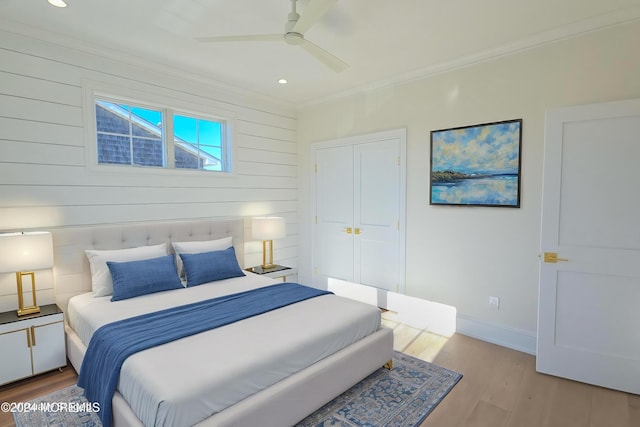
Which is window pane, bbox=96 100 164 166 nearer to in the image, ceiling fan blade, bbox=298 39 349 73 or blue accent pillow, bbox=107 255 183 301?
blue accent pillow, bbox=107 255 183 301

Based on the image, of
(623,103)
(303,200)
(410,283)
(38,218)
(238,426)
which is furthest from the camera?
(303,200)

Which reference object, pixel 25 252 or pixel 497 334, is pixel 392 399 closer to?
pixel 497 334

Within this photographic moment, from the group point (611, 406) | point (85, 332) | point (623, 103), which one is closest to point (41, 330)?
point (85, 332)

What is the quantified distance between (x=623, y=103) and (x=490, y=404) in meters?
2.33

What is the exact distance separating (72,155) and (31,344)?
1.59m

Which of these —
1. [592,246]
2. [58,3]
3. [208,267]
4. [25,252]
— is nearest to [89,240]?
[25,252]

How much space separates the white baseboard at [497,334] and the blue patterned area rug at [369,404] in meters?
0.83

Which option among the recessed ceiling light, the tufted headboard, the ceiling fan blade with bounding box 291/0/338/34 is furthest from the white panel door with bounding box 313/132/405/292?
the recessed ceiling light

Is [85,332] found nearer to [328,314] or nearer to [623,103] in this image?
[328,314]

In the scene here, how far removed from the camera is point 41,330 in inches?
99.9

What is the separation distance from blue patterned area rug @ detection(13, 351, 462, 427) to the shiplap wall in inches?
39.5

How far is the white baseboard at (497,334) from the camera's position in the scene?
3.00 meters

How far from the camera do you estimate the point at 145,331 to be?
6.88ft

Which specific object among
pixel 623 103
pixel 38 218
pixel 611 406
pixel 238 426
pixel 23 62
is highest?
pixel 23 62
